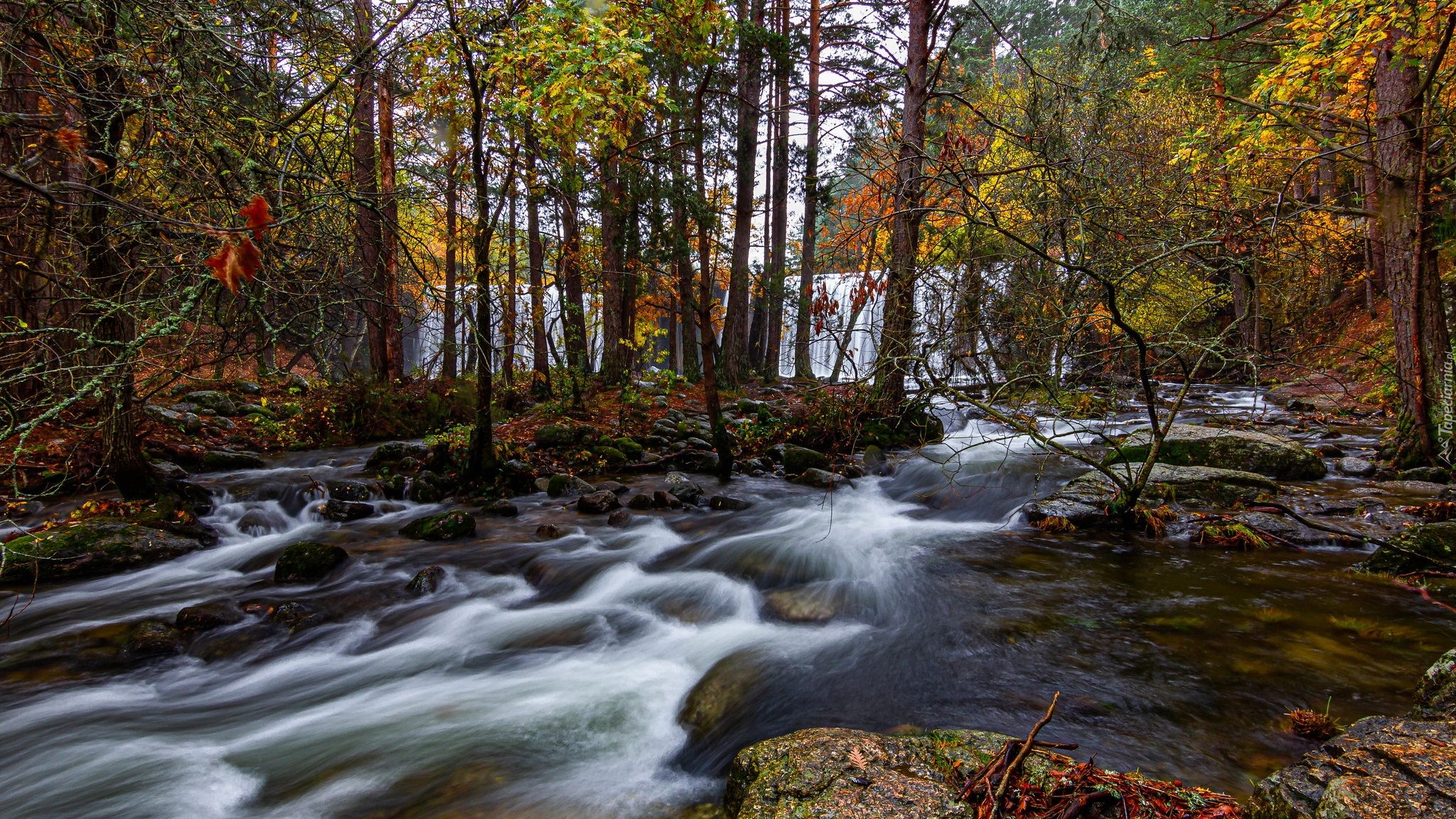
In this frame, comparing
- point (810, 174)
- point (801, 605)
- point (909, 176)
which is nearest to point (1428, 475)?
point (909, 176)

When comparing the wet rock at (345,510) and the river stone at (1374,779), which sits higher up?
the river stone at (1374,779)

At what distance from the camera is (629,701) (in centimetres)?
401

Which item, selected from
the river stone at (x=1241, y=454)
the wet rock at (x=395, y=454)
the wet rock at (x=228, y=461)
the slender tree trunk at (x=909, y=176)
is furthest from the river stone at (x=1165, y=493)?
the wet rock at (x=228, y=461)

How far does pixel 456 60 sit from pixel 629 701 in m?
5.98

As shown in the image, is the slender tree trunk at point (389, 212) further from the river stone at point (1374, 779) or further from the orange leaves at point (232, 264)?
the river stone at point (1374, 779)

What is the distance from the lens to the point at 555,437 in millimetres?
9773

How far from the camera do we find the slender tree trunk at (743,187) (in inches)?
524

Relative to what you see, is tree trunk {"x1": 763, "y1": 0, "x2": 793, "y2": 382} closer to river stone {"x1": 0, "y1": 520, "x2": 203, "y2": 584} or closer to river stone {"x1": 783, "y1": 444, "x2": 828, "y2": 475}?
river stone {"x1": 783, "y1": 444, "x2": 828, "y2": 475}

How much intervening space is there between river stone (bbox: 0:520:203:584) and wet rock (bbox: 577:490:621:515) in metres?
3.75

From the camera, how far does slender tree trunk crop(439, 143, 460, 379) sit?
6934 mm

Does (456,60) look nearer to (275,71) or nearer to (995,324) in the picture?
(275,71)

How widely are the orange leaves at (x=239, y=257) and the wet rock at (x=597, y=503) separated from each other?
A: 5859 mm

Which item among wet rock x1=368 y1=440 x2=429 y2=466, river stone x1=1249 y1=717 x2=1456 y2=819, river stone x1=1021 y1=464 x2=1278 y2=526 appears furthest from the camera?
wet rock x1=368 y1=440 x2=429 y2=466

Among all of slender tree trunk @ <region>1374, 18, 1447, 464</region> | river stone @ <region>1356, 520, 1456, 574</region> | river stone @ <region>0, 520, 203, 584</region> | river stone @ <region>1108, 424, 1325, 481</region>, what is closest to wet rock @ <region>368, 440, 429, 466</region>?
river stone @ <region>0, 520, 203, 584</region>
